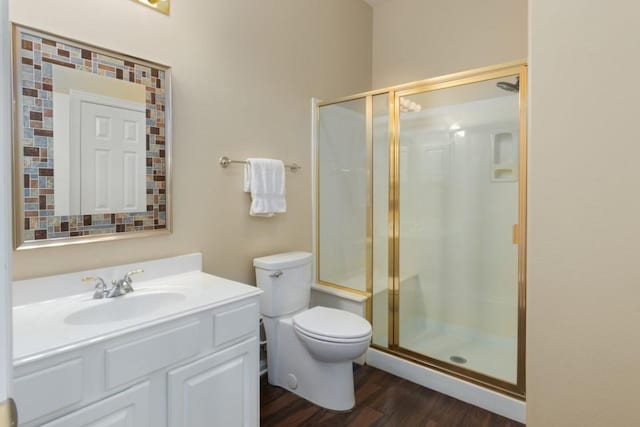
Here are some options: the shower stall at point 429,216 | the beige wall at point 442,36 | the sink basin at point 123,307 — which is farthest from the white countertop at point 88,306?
the beige wall at point 442,36

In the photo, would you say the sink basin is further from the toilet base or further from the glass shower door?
the glass shower door

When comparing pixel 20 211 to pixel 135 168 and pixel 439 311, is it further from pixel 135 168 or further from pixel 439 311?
pixel 439 311

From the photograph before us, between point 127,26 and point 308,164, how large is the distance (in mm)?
1394

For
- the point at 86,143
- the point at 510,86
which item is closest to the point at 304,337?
the point at 86,143

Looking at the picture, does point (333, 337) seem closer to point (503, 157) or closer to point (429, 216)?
point (429, 216)

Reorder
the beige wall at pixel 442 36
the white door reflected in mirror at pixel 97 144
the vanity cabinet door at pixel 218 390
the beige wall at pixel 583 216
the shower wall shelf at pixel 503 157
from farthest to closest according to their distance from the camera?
1. the beige wall at pixel 442 36
2. the shower wall shelf at pixel 503 157
3. the white door reflected in mirror at pixel 97 144
4. the vanity cabinet door at pixel 218 390
5. the beige wall at pixel 583 216

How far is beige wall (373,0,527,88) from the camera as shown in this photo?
2.52 meters

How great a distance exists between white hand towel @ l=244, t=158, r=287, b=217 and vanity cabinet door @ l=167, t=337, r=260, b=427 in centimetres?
86

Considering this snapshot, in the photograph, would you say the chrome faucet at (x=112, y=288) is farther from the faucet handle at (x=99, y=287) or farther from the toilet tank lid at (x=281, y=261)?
the toilet tank lid at (x=281, y=261)

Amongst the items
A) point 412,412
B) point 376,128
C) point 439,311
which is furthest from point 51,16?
point 439,311

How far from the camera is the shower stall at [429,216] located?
7.12ft

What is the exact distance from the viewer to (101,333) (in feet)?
3.59

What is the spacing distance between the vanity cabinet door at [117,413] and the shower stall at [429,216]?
1631 mm

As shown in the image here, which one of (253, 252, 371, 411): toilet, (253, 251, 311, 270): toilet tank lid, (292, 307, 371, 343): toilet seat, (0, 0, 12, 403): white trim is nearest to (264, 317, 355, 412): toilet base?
(253, 252, 371, 411): toilet
